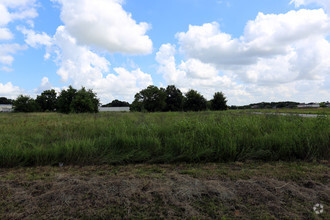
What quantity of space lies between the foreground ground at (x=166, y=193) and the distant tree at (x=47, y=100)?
88513 mm

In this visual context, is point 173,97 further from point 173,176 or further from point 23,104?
point 173,176

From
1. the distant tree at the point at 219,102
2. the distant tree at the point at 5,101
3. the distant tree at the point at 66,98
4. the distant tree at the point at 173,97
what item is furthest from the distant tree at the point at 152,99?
the distant tree at the point at 5,101

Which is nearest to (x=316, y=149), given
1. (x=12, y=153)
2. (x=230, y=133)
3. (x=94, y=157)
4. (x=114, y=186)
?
(x=230, y=133)

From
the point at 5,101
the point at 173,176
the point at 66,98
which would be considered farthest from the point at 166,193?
the point at 5,101

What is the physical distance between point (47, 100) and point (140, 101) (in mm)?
47701

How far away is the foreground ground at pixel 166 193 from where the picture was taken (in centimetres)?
193

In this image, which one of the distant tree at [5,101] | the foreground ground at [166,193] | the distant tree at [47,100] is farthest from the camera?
the distant tree at [5,101]

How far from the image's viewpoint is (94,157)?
373 cm

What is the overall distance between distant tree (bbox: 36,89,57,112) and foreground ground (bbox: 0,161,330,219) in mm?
88513

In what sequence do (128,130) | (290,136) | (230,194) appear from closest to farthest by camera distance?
(230,194) < (290,136) < (128,130)

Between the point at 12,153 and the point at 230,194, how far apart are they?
4.42m

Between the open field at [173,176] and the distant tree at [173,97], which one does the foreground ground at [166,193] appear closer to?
the open field at [173,176]

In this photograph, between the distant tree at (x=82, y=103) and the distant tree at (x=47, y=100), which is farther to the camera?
the distant tree at (x=47, y=100)

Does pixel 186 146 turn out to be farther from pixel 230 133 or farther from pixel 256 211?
pixel 256 211
